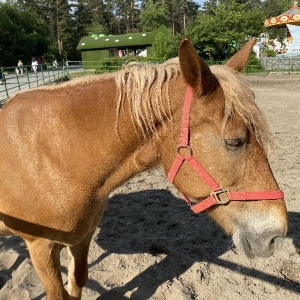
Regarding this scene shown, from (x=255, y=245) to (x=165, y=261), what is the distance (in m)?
1.87

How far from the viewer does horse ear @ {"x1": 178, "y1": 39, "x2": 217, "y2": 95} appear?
155cm

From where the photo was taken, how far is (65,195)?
2.08 m

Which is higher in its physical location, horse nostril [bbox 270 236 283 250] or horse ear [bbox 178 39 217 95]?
horse ear [bbox 178 39 217 95]

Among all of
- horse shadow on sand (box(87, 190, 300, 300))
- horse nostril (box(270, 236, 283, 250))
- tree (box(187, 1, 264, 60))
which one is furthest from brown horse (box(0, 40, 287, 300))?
A: tree (box(187, 1, 264, 60))

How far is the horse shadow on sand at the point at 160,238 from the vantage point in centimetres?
319

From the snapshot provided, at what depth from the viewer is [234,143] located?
1694mm

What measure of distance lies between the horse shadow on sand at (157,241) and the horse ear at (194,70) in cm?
218

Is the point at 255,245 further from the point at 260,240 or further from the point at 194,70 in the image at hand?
the point at 194,70

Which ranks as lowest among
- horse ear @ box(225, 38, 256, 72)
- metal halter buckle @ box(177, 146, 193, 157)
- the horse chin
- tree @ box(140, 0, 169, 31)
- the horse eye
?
the horse chin

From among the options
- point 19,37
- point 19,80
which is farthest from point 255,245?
point 19,37

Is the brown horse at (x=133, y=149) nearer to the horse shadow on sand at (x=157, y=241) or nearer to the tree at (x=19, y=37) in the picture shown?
the horse shadow on sand at (x=157, y=241)

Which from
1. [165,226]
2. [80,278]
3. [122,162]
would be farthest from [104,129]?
[165,226]

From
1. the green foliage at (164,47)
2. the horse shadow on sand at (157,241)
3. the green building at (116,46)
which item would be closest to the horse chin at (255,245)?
the horse shadow on sand at (157,241)

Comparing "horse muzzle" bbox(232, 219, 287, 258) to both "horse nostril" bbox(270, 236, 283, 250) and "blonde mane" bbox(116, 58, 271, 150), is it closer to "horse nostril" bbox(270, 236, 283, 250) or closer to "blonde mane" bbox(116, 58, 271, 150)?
"horse nostril" bbox(270, 236, 283, 250)
